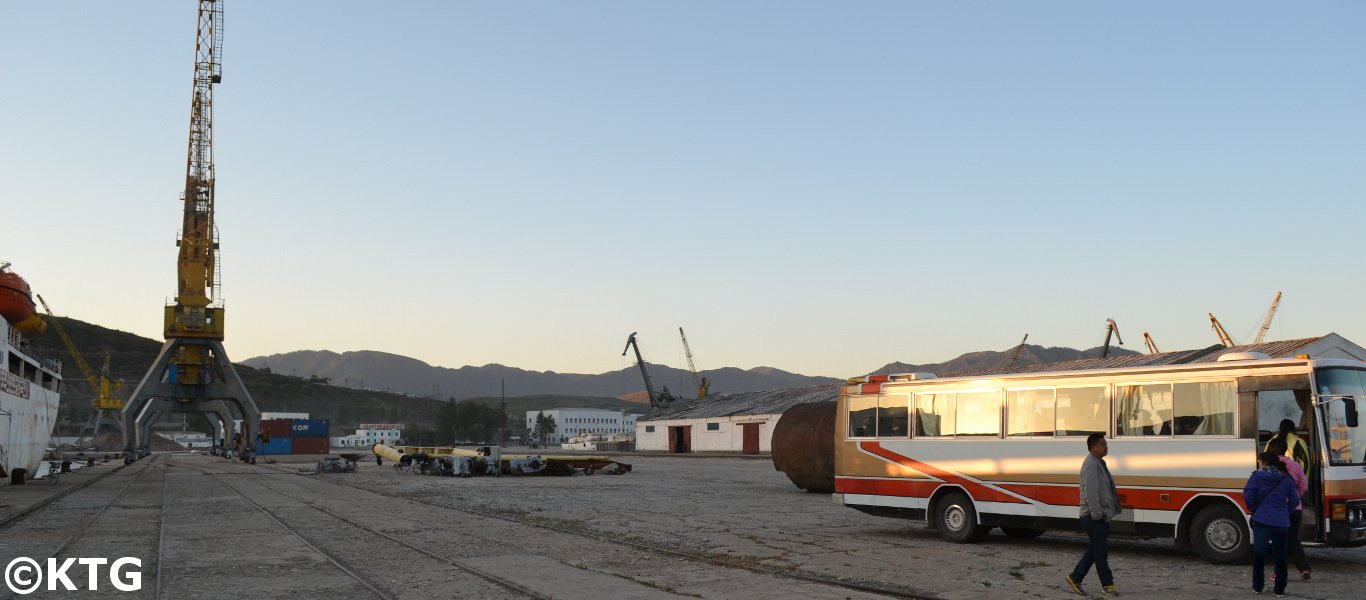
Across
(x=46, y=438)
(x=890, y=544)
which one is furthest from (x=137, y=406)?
(x=890, y=544)

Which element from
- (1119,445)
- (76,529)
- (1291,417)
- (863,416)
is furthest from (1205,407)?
(76,529)

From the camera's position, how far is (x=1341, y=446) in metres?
13.7

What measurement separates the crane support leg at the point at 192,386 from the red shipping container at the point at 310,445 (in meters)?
28.2

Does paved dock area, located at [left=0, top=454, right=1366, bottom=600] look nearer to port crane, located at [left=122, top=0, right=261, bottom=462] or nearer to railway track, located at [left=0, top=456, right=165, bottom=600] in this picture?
railway track, located at [left=0, top=456, right=165, bottom=600]

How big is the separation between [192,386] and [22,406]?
48.8 m

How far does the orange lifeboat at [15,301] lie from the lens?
46750mm

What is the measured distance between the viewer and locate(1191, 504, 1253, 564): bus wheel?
14148 millimetres

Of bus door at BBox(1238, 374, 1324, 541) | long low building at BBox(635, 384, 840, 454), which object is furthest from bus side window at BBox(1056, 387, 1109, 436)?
long low building at BBox(635, 384, 840, 454)

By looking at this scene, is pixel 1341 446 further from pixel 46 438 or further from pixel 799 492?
pixel 46 438

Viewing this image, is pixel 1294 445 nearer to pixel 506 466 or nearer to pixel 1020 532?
pixel 1020 532

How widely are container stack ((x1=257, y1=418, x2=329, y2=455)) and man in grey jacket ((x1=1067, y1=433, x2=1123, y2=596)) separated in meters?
117

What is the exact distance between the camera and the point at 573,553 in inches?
637

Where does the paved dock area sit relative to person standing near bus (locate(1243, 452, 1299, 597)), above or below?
below

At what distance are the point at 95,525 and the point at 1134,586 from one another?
2036 centimetres
